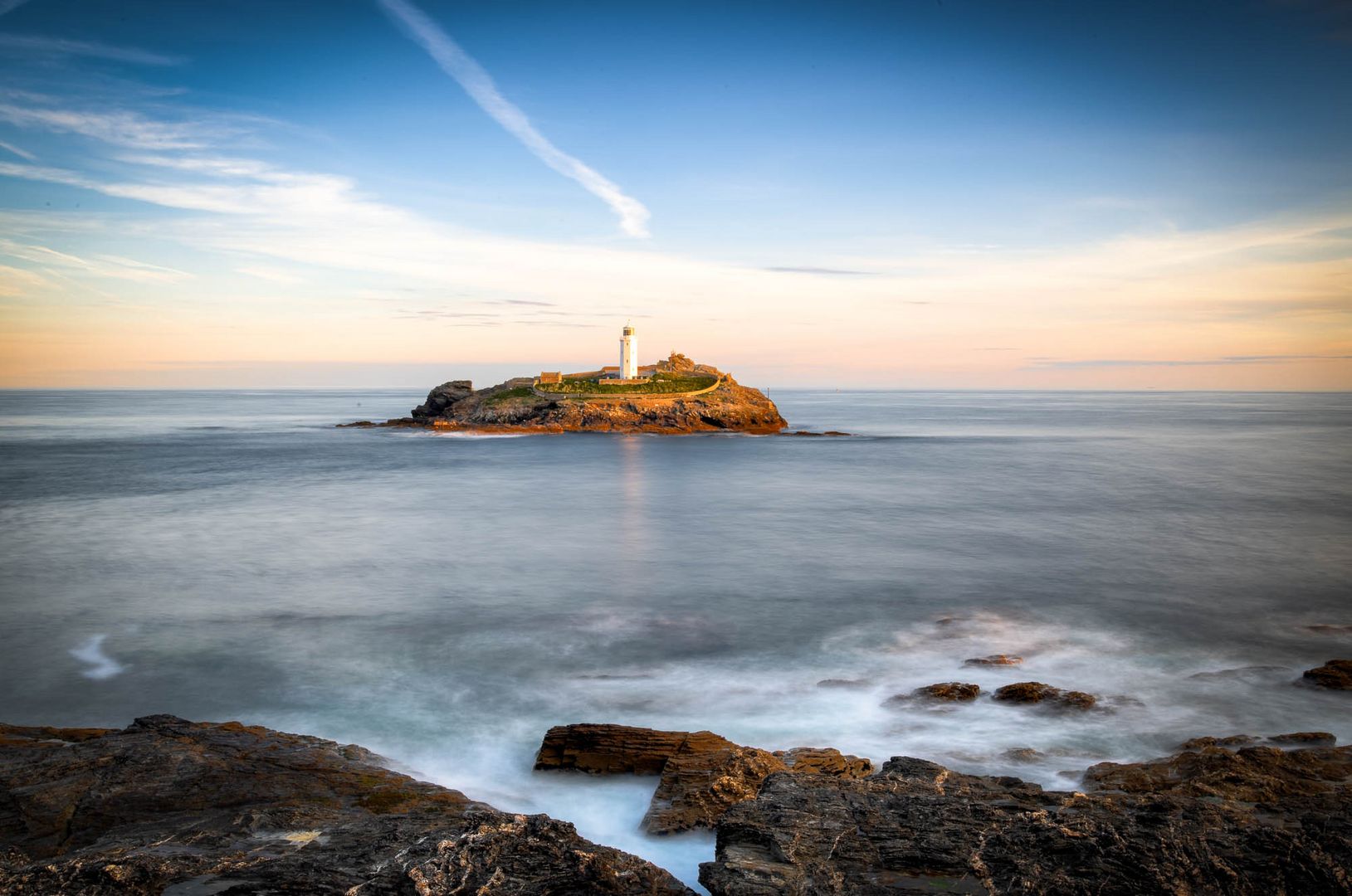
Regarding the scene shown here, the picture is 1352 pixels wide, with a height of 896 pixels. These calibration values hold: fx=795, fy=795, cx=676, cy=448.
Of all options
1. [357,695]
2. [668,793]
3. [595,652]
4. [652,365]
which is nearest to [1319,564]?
[595,652]

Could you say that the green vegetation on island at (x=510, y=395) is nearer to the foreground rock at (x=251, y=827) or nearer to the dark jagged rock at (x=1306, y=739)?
the foreground rock at (x=251, y=827)

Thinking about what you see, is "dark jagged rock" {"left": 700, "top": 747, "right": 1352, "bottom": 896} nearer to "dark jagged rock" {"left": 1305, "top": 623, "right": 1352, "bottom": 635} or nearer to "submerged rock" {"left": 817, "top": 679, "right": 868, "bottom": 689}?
"submerged rock" {"left": 817, "top": 679, "right": 868, "bottom": 689}

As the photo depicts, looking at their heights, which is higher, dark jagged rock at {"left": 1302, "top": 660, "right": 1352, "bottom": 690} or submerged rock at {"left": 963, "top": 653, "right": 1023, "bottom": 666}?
dark jagged rock at {"left": 1302, "top": 660, "right": 1352, "bottom": 690}

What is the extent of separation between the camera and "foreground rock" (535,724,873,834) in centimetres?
707

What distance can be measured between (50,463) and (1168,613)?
165 ft

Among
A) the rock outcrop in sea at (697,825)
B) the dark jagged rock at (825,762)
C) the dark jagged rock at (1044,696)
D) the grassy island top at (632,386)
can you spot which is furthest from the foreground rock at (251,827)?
the grassy island top at (632,386)

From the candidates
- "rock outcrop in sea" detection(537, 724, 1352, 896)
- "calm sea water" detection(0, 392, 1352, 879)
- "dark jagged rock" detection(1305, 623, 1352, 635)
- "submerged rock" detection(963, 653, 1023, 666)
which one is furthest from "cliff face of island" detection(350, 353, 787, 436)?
"rock outcrop in sea" detection(537, 724, 1352, 896)

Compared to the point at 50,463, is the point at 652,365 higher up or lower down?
higher up

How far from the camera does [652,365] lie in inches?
3349

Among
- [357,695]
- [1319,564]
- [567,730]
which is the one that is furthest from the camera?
[1319,564]

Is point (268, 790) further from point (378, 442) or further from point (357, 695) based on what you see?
point (378, 442)

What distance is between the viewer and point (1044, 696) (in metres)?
10.2

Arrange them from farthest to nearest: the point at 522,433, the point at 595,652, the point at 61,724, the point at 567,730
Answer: the point at 522,433 → the point at 595,652 → the point at 61,724 → the point at 567,730

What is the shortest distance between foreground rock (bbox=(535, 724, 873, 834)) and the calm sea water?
0.90ft
